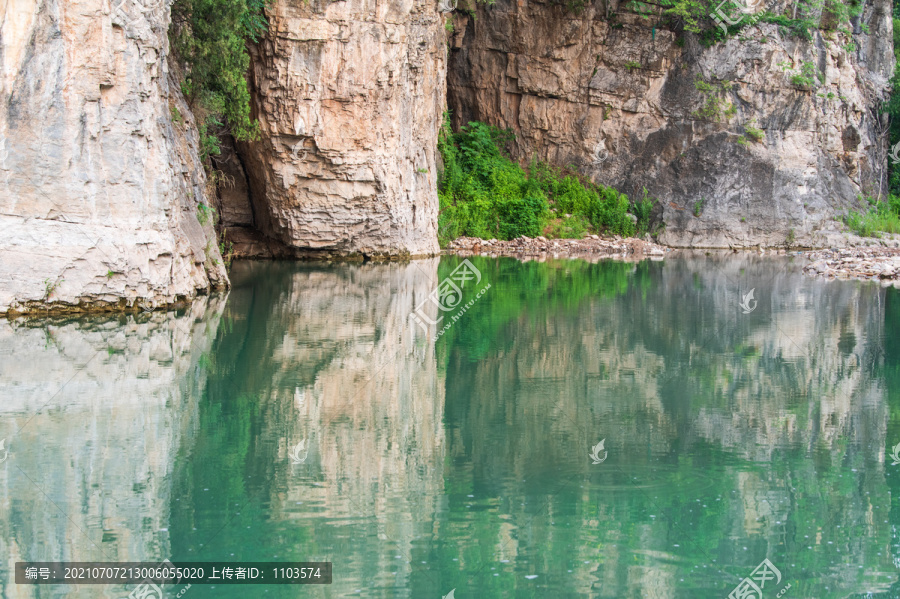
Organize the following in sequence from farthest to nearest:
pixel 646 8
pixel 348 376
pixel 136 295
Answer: pixel 646 8 < pixel 136 295 < pixel 348 376

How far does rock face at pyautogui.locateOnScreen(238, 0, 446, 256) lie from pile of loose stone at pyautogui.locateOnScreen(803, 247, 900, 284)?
465 inches

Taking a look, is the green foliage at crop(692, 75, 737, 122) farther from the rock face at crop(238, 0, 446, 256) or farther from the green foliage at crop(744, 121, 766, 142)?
the rock face at crop(238, 0, 446, 256)

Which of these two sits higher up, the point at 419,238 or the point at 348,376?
the point at 419,238

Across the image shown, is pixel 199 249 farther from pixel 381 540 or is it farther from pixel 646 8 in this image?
pixel 646 8

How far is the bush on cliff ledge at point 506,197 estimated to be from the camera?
1240 inches

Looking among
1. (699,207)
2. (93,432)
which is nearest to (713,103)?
(699,207)

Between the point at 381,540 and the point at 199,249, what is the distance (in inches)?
463

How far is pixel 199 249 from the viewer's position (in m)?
16.0

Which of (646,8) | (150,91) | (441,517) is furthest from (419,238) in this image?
(441,517)
